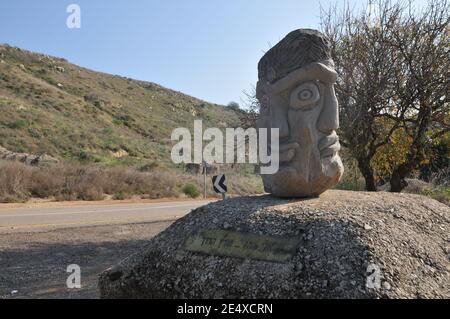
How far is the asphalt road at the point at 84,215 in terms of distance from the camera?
12562 millimetres

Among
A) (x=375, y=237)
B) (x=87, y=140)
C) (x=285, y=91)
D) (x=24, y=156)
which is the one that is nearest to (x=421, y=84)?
(x=285, y=91)

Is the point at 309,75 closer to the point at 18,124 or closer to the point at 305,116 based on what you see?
the point at 305,116

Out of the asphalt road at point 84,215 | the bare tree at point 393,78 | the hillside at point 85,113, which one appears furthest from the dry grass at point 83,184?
the bare tree at point 393,78

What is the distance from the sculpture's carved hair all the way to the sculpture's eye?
0.30 m

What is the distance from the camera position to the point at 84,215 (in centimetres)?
Result: 1440

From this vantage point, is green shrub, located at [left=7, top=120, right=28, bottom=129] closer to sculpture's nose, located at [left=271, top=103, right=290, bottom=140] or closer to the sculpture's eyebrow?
sculpture's nose, located at [left=271, top=103, right=290, bottom=140]

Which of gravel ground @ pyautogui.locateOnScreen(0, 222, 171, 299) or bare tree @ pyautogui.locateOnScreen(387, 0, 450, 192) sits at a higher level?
bare tree @ pyautogui.locateOnScreen(387, 0, 450, 192)

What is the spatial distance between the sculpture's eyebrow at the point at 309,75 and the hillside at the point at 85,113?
14.0 meters

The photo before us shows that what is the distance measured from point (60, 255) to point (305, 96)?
18.8 feet

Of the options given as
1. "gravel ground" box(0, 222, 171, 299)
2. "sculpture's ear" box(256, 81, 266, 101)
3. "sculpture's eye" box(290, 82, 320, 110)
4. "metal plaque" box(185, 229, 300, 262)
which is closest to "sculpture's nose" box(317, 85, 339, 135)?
"sculpture's eye" box(290, 82, 320, 110)

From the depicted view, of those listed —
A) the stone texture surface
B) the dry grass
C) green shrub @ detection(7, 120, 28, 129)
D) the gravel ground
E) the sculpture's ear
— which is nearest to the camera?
Result: the stone texture surface

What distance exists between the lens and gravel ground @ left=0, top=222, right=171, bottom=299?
688 cm

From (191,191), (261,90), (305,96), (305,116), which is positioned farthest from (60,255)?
(191,191)
